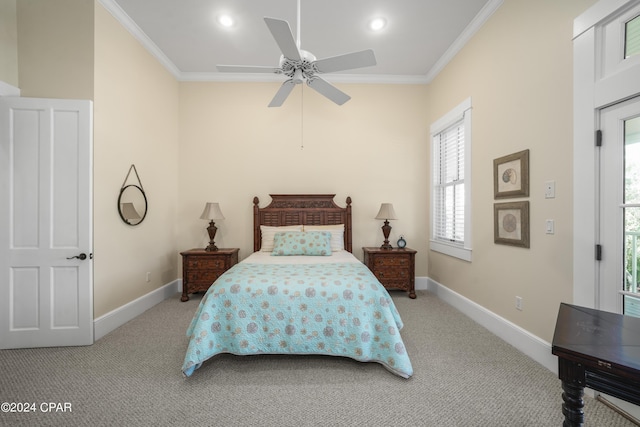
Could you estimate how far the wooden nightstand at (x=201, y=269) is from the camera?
3766 millimetres

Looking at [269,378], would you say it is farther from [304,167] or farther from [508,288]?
[304,167]

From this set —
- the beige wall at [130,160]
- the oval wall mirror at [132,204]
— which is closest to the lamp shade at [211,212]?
the beige wall at [130,160]

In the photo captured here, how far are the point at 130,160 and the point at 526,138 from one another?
13.9ft

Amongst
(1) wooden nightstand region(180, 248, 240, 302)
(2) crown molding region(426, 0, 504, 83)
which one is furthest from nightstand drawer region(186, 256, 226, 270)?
(2) crown molding region(426, 0, 504, 83)

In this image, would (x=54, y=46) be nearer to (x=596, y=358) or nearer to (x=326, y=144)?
(x=326, y=144)

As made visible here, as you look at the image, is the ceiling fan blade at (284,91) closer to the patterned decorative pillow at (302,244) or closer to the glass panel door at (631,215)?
the patterned decorative pillow at (302,244)

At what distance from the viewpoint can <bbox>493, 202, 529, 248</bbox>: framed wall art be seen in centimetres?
242

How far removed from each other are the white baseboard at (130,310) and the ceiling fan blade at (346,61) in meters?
3.25

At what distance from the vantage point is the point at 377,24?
121 inches

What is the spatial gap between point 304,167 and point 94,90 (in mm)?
2629

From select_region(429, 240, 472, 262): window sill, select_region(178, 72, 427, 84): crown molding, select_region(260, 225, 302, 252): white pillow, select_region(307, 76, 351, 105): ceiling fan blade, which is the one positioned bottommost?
select_region(429, 240, 472, 262): window sill

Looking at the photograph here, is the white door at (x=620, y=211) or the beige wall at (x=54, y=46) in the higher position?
the beige wall at (x=54, y=46)

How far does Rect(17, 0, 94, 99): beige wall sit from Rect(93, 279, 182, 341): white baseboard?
7.46 feet

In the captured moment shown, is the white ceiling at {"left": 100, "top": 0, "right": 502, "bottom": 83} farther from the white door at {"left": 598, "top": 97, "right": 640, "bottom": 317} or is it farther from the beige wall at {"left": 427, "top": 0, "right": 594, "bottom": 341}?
the white door at {"left": 598, "top": 97, "right": 640, "bottom": 317}
